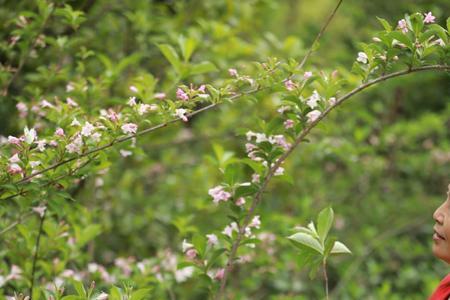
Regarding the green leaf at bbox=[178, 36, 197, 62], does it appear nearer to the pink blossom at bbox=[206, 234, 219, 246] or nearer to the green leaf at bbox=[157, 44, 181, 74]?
the green leaf at bbox=[157, 44, 181, 74]

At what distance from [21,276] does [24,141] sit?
866mm

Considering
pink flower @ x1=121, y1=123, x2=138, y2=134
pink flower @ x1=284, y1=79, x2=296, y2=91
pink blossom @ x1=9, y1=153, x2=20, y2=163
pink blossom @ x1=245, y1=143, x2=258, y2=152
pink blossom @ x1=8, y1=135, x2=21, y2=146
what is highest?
pink flower @ x1=284, y1=79, x2=296, y2=91

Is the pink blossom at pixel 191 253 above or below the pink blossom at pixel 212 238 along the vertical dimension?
below

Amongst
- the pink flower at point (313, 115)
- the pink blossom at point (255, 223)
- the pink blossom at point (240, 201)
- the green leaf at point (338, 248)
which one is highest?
the pink flower at point (313, 115)

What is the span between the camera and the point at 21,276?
2693 mm

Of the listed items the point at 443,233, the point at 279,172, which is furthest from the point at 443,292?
the point at 279,172

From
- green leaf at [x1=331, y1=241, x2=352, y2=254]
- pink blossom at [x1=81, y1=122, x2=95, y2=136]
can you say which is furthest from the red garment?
pink blossom at [x1=81, y1=122, x2=95, y2=136]

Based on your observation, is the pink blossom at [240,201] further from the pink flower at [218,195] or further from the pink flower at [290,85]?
the pink flower at [290,85]

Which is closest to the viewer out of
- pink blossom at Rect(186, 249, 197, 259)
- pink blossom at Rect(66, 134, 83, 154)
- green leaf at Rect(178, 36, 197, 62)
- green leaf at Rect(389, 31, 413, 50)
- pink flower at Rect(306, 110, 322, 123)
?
green leaf at Rect(389, 31, 413, 50)

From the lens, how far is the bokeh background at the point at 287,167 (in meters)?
3.93

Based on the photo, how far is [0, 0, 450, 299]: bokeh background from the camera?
3934 millimetres

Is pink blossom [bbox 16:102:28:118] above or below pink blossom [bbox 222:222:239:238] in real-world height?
below

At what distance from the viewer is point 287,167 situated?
5.12m

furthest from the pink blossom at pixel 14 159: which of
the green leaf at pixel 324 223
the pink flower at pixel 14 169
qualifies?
the green leaf at pixel 324 223
